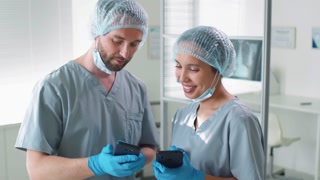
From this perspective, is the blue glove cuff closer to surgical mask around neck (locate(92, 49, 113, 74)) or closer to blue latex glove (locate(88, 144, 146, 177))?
blue latex glove (locate(88, 144, 146, 177))

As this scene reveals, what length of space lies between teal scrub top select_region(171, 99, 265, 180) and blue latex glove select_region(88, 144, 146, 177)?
0.24 m

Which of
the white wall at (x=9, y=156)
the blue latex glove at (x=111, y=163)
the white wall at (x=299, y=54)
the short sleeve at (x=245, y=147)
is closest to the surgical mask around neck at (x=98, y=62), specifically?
the blue latex glove at (x=111, y=163)

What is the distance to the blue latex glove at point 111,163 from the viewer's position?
130 centimetres

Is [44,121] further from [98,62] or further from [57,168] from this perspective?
[98,62]

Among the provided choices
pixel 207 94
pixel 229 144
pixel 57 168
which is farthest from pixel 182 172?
pixel 57 168

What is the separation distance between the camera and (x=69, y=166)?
133 cm

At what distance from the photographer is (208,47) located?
4.68ft

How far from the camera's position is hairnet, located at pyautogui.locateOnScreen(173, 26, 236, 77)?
1424 millimetres

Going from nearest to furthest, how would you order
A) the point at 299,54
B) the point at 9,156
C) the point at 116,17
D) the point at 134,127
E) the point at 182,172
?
1. the point at 182,172
2. the point at 116,17
3. the point at 134,127
4. the point at 9,156
5. the point at 299,54

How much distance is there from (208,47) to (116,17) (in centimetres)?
35

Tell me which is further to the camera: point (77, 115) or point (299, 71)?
point (299, 71)

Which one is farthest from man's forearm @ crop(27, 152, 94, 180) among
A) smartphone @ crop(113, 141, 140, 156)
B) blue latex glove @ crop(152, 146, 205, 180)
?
blue latex glove @ crop(152, 146, 205, 180)

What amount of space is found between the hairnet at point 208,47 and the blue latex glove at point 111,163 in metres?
0.42

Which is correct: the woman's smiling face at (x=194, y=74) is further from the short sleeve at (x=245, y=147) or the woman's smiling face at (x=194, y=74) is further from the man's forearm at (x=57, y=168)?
the man's forearm at (x=57, y=168)
